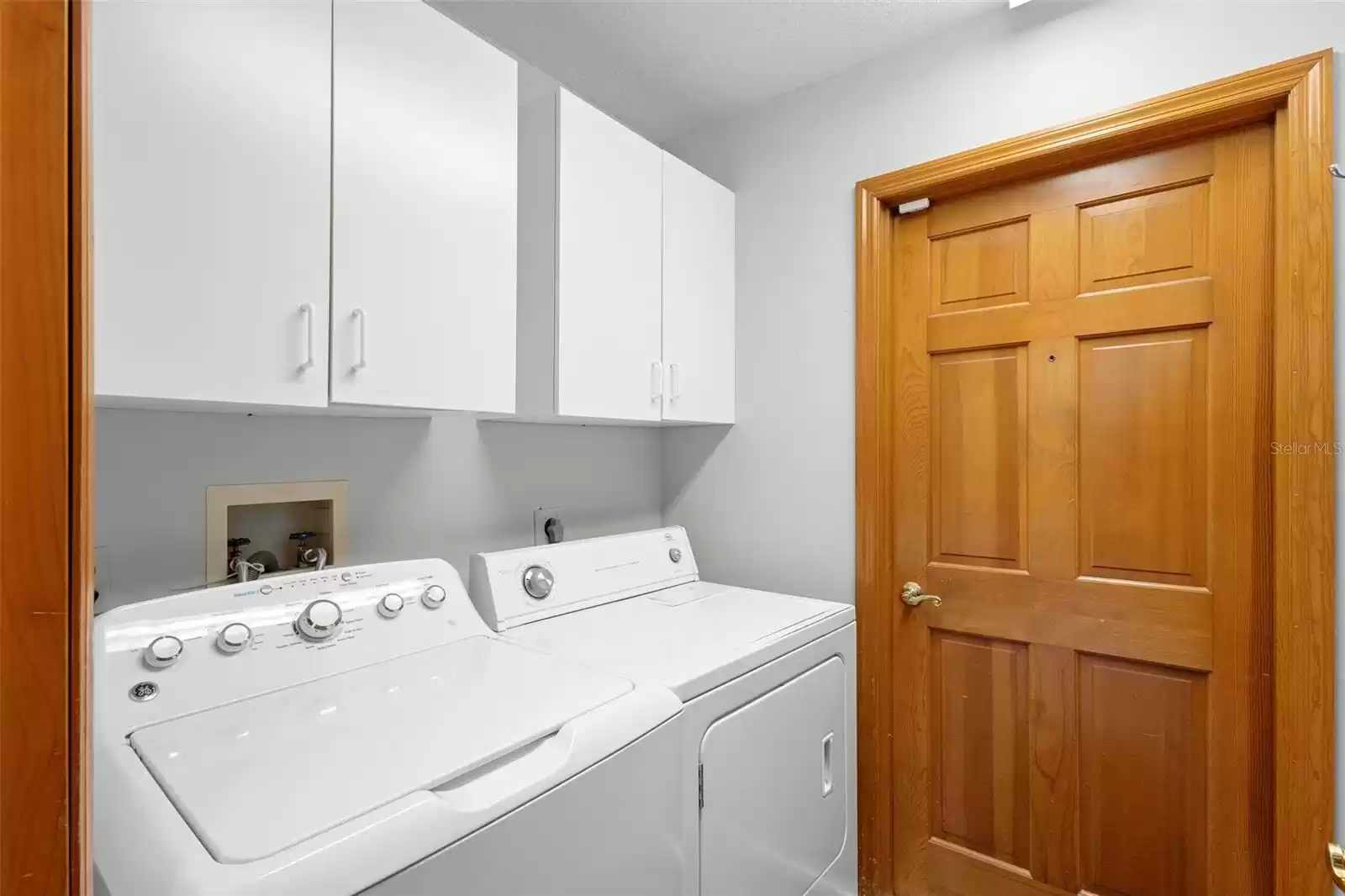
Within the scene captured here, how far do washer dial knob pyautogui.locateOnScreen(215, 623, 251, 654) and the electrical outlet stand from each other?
2.97 ft

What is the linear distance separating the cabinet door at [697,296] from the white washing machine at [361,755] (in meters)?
0.94

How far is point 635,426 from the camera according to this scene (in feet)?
7.48

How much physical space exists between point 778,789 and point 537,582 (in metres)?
0.73

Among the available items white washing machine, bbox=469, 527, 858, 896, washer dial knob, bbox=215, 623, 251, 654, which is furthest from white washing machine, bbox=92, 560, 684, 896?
white washing machine, bbox=469, 527, 858, 896

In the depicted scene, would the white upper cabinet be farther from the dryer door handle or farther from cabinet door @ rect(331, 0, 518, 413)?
the dryer door handle

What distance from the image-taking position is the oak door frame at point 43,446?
418mm

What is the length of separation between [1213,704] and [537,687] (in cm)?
154

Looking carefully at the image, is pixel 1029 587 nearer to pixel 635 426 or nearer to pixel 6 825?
pixel 635 426

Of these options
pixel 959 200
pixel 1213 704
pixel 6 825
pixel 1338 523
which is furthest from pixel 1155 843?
pixel 6 825

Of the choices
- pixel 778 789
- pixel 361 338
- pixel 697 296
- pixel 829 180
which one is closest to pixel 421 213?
pixel 361 338

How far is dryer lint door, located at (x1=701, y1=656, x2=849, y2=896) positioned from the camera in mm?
1236

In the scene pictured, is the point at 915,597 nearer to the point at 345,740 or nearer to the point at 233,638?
the point at 345,740

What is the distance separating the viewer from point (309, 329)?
108 centimetres

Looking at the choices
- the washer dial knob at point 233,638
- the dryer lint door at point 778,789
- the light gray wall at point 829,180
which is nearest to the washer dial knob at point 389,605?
the washer dial knob at point 233,638
